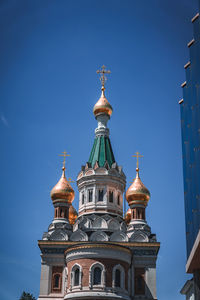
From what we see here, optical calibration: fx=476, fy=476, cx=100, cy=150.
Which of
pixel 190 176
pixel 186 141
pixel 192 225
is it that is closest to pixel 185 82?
pixel 186 141

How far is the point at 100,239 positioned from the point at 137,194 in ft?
14.4

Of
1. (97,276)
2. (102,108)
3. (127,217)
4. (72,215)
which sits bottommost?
(97,276)

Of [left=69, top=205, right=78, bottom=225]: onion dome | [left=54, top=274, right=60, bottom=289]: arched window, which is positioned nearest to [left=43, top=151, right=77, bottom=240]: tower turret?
[left=54, top=274, right=60, bottom=289]: arched window

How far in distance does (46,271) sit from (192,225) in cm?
1458

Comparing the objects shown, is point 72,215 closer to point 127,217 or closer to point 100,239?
point 127,217

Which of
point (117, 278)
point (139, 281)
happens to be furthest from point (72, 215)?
point (117, 278)

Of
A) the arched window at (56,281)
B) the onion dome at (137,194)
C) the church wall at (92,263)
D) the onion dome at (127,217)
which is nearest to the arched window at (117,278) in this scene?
the church wall at (92,263)

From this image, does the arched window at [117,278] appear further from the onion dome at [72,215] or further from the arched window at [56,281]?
the onion dome at [72,215]

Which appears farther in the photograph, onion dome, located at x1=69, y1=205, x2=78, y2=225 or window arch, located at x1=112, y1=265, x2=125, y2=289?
onion dome, located at x1=69, y1=205, x2=78, y2=225

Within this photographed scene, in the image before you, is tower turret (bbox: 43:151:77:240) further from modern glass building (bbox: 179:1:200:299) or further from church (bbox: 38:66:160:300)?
modern glass building (bbox: 179:1:200:299)

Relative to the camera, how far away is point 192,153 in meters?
17.2

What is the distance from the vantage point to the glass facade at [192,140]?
16328mm

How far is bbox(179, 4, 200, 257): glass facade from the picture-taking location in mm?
16328

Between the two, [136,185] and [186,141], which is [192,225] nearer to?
[186,141]
